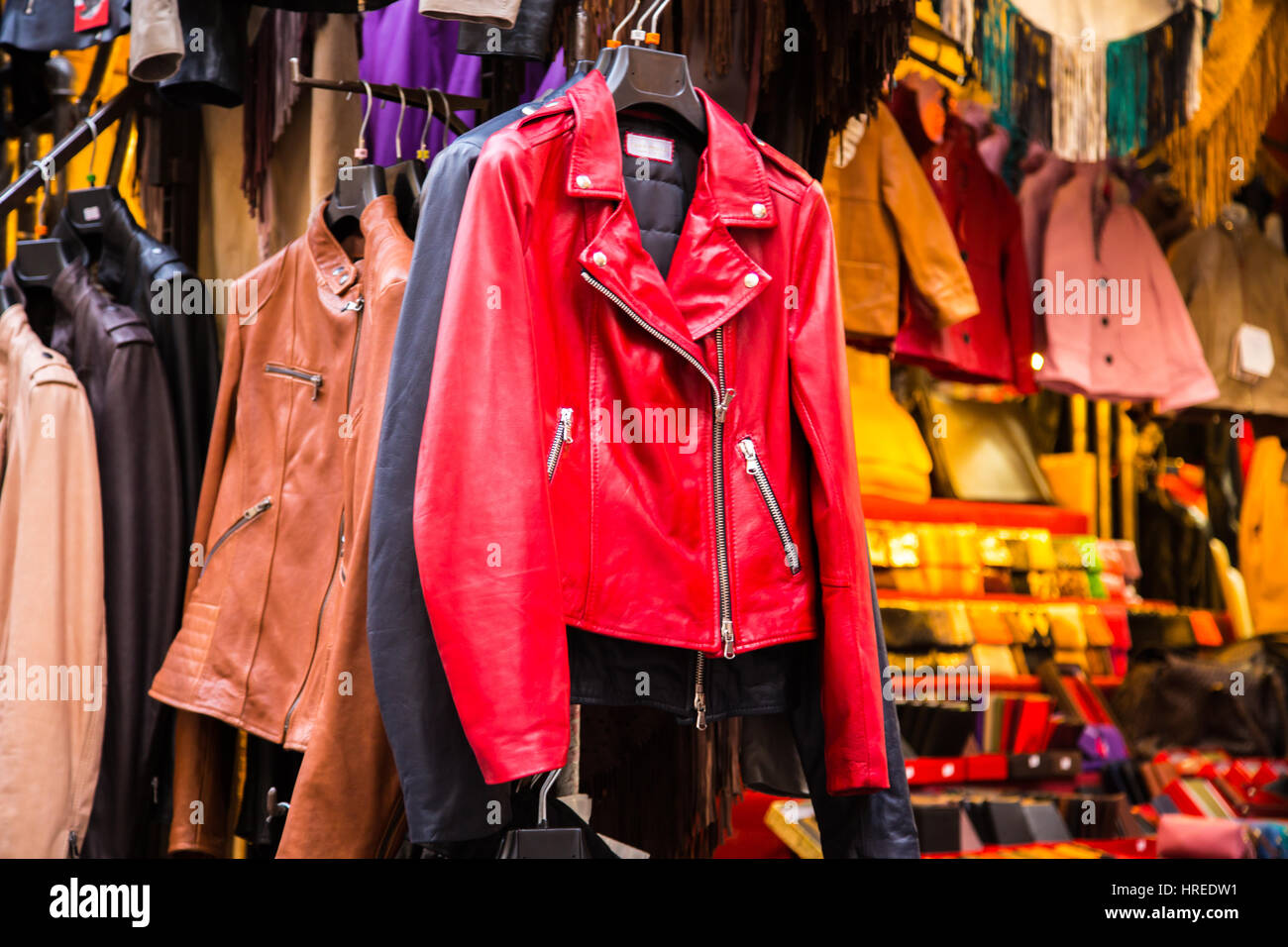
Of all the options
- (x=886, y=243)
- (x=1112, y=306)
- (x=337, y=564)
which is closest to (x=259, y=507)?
(x=337, y=564)

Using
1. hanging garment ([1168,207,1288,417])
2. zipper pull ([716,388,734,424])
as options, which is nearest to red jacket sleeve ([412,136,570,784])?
zipper pull ([716,388,734,424])

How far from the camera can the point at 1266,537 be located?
15.2 ft

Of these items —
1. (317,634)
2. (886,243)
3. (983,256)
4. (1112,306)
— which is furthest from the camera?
(1112,306)

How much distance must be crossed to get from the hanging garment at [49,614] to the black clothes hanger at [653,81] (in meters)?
1.13

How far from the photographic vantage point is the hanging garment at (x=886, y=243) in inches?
113

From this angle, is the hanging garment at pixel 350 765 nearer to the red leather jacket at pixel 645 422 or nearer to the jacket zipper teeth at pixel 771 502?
the red leather jacket at pixel 645 422

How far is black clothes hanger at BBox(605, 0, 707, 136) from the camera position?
1.72 m

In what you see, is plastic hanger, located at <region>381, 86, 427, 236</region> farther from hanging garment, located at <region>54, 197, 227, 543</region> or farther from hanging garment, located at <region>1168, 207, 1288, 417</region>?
hanging garment, located at <region>1168, 207, 1288, 417</region>

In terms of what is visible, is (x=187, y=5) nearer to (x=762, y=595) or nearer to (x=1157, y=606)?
(x=762, y=595)

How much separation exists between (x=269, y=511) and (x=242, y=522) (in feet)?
0.19

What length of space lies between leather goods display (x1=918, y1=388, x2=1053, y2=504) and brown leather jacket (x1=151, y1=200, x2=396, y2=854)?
2330 millimetres

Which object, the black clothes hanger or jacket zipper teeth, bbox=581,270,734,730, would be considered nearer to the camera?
jacket zipper teeth, bbox=581,270,734,730

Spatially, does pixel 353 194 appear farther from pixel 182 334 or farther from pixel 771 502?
pixel 771 502
